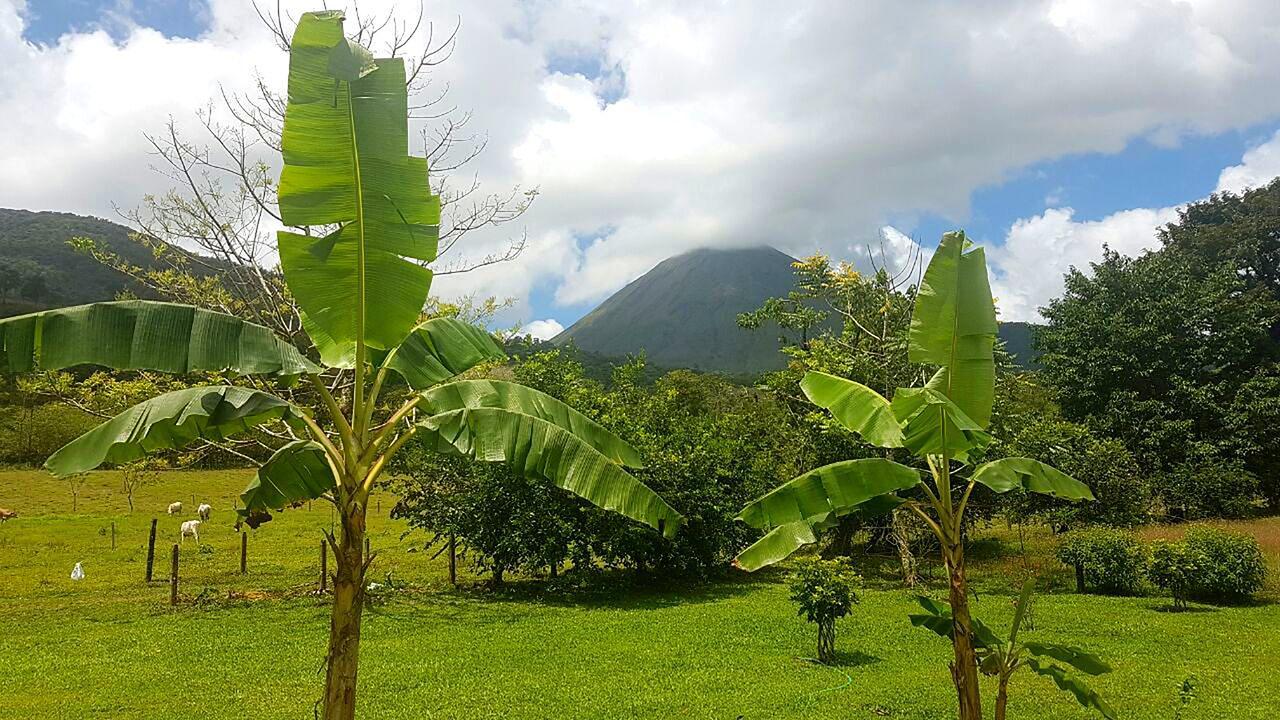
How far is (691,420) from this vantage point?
16.1 m

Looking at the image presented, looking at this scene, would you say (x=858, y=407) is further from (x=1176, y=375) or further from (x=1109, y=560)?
(x=1176, y=375)

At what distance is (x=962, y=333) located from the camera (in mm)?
5094

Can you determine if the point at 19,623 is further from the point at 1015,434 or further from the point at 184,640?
the point at 1015,434

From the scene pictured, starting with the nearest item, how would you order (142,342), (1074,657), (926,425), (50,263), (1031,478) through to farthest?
(142,342) < (1074,657) < (926,425) < (1031,478) < (50,263)

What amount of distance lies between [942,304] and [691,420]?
11.1 metres

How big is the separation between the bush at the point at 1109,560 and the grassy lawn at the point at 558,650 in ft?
1.87

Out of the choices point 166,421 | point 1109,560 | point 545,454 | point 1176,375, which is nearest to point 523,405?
point 545,454

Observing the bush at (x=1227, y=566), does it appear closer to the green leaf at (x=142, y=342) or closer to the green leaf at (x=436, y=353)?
the green leaf at (x=436, y=353)

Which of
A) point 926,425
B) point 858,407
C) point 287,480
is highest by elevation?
point 858,407

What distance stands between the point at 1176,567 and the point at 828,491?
34.8 ft

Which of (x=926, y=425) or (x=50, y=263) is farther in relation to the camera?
(x=50, y=263)

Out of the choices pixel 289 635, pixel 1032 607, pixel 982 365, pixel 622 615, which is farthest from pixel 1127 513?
pixel 289 635

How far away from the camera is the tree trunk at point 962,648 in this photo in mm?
4164

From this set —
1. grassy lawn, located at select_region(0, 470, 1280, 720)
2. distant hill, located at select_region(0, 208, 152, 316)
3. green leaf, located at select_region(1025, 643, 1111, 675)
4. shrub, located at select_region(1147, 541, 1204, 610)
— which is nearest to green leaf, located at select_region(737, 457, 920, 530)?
green leaf, located at select_region(1025, 643, 1111, 675)
